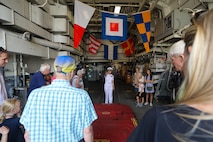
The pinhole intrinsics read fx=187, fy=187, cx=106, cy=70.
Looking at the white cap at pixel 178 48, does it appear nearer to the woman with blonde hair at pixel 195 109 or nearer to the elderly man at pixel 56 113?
the elderly man at pixel 56 113

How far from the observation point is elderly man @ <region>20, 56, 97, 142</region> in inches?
56.4

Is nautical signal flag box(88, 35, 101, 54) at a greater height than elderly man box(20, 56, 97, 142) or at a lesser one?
greater

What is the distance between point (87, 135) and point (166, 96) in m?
5.67

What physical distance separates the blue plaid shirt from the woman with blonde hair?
0.95 metres

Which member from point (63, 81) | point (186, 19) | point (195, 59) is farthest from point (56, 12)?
point (195, 59)

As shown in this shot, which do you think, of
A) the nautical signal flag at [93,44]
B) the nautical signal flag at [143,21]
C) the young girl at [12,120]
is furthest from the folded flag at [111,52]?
the young girl at [12,120]

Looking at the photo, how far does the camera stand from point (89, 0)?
662cm

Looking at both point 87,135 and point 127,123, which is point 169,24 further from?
point 87,135

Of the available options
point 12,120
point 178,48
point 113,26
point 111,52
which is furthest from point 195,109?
point 111,52

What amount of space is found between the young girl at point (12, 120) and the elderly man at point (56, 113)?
22.3 inches

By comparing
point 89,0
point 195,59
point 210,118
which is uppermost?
point 89,0

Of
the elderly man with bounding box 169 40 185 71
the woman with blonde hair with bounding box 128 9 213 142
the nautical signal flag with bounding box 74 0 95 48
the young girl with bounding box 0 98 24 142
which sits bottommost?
the young girl with bounding box 0 98 24 142

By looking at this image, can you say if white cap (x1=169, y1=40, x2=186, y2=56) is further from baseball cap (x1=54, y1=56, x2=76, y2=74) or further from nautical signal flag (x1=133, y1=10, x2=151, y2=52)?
nautical signal flag (x1=133, y1=10, x2=151, y2=52)

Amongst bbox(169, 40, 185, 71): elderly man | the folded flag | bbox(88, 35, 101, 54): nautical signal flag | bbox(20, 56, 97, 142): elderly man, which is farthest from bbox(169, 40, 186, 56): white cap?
the folded flag
